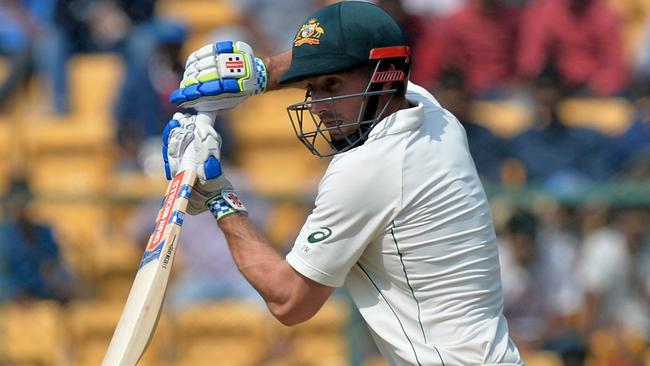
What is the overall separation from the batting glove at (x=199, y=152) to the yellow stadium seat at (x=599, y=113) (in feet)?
12.2

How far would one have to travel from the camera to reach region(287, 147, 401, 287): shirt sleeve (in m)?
3.38

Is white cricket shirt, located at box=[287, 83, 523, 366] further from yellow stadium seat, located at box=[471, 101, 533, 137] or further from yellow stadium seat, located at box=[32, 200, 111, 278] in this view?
yellow stadium seat, located at box=[32, 200, 111, 278]

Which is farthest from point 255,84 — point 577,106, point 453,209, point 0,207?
point 577,106

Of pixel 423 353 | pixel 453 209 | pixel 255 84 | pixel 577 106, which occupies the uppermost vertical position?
pixel 255 84

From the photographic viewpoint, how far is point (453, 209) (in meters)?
3.46

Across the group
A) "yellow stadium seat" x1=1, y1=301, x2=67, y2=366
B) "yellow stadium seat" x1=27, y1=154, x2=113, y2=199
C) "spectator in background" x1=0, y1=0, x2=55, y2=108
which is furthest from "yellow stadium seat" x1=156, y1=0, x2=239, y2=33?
"yellow stadium seat" x1=1, y1=301, x2=67, y2=366

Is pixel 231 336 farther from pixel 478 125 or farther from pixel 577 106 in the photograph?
pixel 577 106

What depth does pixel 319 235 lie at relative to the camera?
11.2 feet

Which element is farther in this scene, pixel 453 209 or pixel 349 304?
A: pixel 349 304

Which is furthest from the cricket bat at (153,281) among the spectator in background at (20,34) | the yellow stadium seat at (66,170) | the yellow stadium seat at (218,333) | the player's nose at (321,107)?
the spectator in background at (20,34)

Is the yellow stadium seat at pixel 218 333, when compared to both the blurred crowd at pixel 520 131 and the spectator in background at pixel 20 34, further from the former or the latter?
the spectator in background at pixel 20 34

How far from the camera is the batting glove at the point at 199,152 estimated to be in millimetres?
3502

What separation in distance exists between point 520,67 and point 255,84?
417cm

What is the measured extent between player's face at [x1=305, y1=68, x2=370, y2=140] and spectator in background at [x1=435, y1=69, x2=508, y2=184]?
310 cm
